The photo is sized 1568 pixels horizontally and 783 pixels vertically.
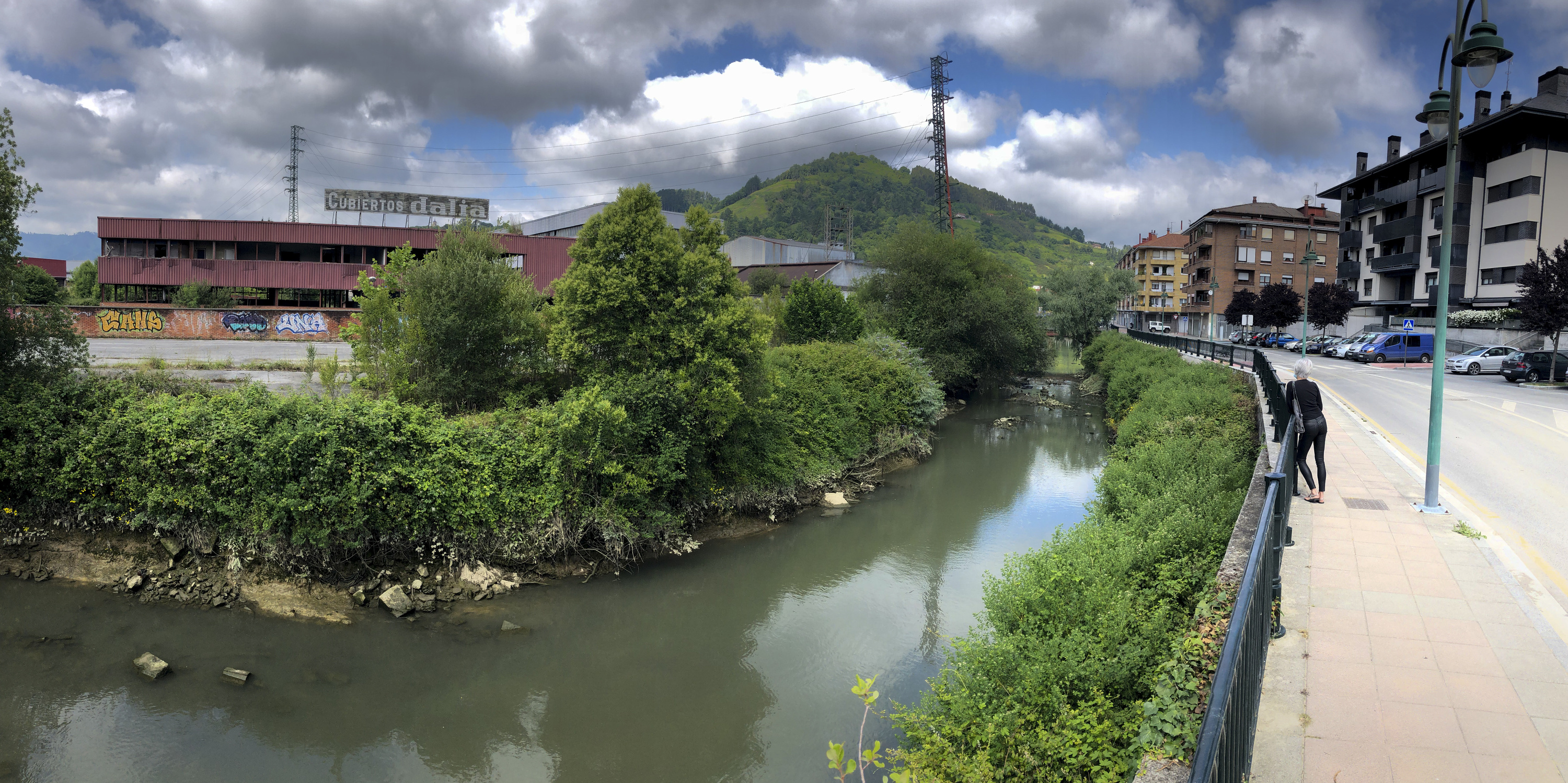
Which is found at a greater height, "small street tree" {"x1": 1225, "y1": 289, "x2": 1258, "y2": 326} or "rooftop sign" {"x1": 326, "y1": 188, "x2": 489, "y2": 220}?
"rooftop sign" {"x1": 326, "y1": 188, "x2": 489, "y2": 220}

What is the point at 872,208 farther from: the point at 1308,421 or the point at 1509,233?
the point at 1308,421

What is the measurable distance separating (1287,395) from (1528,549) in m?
3.05

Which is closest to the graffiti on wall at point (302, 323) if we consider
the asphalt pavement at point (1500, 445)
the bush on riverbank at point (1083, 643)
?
the bush on riverbank at point (1083, 643)

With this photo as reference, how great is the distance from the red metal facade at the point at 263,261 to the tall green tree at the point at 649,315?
27.7 m

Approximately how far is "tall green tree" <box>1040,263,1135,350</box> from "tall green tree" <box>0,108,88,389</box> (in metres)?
54.6

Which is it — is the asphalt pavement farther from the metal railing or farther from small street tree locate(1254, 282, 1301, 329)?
small street tree locate(1254, 282, 1301, 329)

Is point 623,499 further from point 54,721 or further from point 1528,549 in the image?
point 1528,549

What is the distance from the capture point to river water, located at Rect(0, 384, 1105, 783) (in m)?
9.45

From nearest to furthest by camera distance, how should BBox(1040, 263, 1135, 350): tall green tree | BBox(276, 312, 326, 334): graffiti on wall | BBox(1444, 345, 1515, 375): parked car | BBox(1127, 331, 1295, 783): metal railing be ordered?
BBox(1127, 331, 1295, 783): metal railing < BBox(1444, 345, 1515, 375): parked car < BBox(276, 312, 326, 334): graffiti on wall < BBox(1040, 263, 1135, 350): tall green tree

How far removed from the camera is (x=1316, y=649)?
5.54m

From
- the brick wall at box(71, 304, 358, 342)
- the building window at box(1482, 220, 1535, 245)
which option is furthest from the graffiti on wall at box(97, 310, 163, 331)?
the building window at box(1482, 220, 1535, 245)

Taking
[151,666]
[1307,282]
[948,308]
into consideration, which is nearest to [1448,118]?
[151,666]

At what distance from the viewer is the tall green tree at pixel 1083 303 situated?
185ft

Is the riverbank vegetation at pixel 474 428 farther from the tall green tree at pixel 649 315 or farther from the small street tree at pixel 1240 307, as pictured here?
the small street tree at pixel 1240 307
